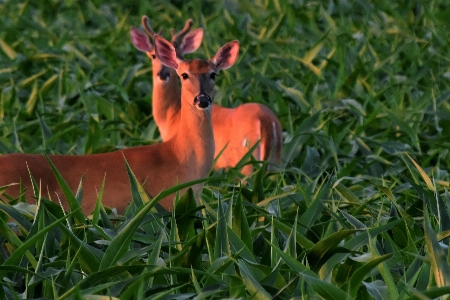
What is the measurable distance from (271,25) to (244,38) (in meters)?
0.47

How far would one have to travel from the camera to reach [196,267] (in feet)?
12.5

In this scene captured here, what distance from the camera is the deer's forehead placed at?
565cm

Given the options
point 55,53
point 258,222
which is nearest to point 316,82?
point 55,53

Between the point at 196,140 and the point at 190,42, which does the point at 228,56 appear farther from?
the point at 190,42

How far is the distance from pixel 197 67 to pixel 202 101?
27cm

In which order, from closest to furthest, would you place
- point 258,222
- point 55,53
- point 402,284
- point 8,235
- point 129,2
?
point 402,284, point 8,235, point 258,222, point 55,53, point 129,2

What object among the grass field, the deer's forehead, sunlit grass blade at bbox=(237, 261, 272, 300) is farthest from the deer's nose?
sunlit grass blade at bbox=(237, 261, 272, 300)

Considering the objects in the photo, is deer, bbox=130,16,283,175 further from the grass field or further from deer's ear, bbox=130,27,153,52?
the grass field

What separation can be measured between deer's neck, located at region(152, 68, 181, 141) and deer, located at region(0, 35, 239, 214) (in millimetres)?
1100

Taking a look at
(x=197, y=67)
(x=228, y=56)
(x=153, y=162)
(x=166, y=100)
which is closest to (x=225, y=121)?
(x=166, y=100)

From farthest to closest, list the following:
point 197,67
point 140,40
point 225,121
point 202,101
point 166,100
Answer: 1. point 140,40
2. point 166,100
3. point 225,121
4. point 197,67
5. point 202,101

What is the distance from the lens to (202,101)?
18.0 ft

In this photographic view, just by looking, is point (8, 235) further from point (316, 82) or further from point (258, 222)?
point (316, 82)

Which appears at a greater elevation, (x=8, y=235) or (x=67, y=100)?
(x=8, y=235)
